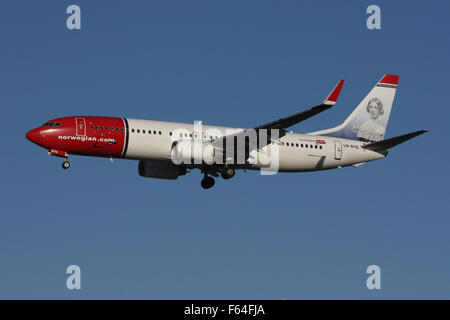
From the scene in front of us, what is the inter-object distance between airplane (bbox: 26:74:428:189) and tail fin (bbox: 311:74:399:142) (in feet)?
0.36

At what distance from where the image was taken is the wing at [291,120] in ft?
174

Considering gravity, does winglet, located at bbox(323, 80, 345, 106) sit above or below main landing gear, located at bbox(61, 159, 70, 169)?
above

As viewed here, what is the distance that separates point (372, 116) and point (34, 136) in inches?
1197

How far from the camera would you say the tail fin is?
7094 cm

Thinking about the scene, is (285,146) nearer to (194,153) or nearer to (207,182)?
(207,182)

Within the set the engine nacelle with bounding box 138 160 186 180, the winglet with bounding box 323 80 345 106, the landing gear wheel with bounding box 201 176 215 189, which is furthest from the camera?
the landing gear wheel with bounding box 201 176 215 189

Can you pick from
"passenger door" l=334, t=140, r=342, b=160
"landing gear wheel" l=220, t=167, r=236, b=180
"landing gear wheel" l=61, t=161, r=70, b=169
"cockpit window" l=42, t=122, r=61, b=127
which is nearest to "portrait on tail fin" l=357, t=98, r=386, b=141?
"passenger door" l=334, t=140, r=342, b=160

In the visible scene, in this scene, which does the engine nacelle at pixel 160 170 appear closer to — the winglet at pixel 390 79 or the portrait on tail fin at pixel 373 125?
the portrait on tail fin at pixel 373 125

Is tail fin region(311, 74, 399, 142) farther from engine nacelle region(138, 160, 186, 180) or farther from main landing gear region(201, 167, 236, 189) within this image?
engine nacelle region(138, 160, 186, 180)

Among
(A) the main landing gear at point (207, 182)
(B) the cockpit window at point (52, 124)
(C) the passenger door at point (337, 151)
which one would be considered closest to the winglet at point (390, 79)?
(C) the passenger door at point (337, 151)

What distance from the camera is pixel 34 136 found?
59625 mm

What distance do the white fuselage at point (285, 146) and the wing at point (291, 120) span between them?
1.77m
